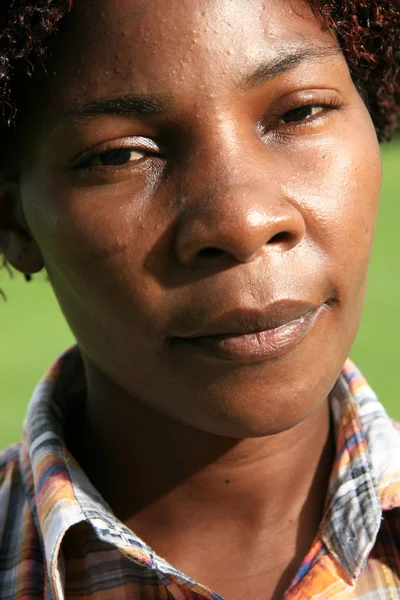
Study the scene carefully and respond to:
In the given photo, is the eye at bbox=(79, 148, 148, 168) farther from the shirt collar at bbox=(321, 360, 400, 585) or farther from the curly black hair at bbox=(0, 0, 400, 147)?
the shirt collar at bbox=(321, 360, 400, 585)

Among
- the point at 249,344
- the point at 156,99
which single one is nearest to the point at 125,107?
the point at 156,99

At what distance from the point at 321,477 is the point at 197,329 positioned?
579 mm

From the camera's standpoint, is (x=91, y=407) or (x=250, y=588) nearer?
(x=250, y=588)

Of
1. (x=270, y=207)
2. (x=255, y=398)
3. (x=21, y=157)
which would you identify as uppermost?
(x=21, y=157)

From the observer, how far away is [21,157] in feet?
7.39

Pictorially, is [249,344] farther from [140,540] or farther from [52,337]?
[52,337]

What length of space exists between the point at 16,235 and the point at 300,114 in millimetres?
734

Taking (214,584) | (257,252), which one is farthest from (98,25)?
(214,584)

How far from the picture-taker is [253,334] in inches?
75.0

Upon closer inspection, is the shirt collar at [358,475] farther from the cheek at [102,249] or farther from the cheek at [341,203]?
the cheek at [102,249]

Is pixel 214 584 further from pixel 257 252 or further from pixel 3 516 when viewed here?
pixel 257 252

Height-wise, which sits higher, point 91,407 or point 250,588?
point 91,407

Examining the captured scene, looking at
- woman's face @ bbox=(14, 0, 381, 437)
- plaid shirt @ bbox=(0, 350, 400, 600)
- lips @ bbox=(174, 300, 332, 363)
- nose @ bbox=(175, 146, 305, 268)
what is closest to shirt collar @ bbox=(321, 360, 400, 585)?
plaid shirt @ bbox=(0, 350, 400, 600)

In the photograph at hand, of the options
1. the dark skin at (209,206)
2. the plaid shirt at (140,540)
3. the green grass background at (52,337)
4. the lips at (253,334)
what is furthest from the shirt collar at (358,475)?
the green grass background at (52,337)
